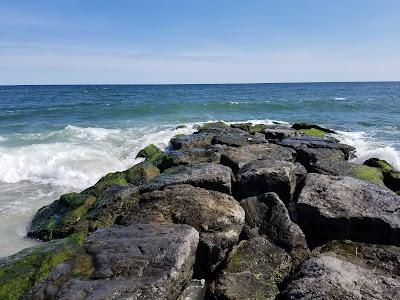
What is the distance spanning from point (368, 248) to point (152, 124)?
2071cm

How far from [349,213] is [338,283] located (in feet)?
6.69

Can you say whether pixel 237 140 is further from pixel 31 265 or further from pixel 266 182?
pixel 31 265

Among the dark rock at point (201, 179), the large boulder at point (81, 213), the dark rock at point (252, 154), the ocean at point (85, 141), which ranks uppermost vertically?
the dark rock at point (201, 179)

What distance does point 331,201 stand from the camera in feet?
23.0

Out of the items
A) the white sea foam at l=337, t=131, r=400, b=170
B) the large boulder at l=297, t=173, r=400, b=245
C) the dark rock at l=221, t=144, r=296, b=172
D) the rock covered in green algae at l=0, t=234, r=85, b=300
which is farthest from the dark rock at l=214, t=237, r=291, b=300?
the white sea foam at l=337, t=131, r=400, b=170

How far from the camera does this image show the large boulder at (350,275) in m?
4.78

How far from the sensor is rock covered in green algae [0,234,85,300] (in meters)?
4.99

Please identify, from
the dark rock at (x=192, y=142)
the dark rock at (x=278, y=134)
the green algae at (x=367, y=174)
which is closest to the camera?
the green algae at (x=367, y=174)

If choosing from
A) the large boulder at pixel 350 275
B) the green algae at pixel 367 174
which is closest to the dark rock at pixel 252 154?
A: the green algae at pixel 367 174

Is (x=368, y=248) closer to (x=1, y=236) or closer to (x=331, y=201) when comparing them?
(x=331, y=201)

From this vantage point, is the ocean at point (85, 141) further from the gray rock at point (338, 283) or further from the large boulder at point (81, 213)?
the gray rock at point (338, 283)

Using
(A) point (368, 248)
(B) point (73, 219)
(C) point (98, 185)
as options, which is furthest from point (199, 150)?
(A) point (368, 248)

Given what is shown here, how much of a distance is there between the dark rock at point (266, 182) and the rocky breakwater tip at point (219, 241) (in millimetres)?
20

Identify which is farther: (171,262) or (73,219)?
(73,219)
